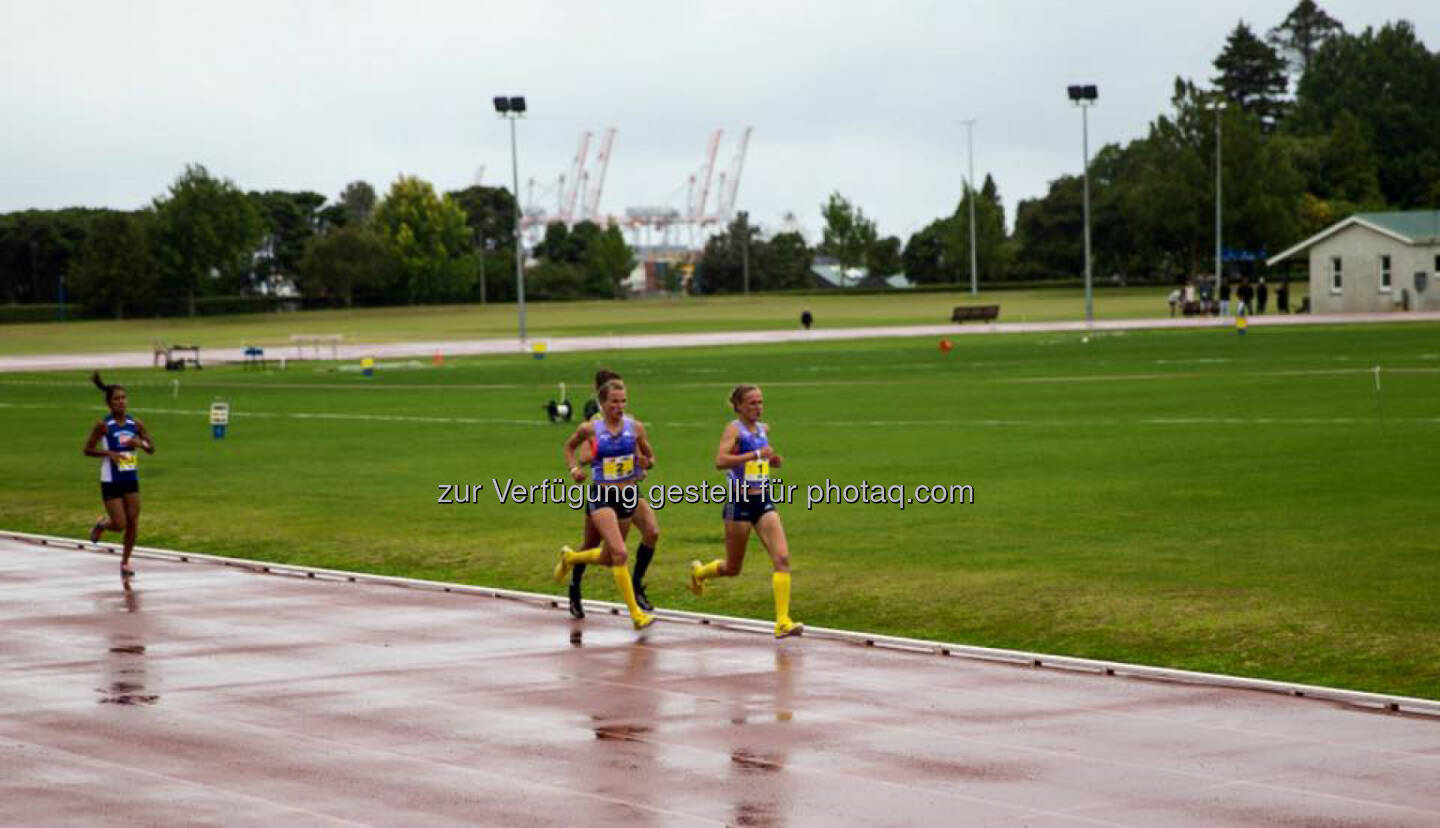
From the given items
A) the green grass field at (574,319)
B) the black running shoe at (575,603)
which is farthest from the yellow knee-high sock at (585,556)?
the green grass field at (574,319)

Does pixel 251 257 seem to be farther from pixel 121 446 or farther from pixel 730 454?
pixel 730 454

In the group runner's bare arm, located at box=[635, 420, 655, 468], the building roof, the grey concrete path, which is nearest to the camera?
runner's bare arm, located at box=[635, 420, 655, 468]

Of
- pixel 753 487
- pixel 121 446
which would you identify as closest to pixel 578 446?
pixel 753 487

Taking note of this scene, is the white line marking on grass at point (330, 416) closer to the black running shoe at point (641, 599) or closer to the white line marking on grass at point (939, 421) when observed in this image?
the white line marking on grass at point (939, 421)

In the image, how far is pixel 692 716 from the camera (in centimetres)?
1210

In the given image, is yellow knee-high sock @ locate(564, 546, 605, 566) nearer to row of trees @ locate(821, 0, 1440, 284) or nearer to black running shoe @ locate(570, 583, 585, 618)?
black running shoe @ locate(570, 583, 585, 618)

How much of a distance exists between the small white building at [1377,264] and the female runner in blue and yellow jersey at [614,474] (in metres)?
84.5

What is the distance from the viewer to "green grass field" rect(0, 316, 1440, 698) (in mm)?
15477

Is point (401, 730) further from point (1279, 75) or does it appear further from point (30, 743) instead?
point (1279, 75)

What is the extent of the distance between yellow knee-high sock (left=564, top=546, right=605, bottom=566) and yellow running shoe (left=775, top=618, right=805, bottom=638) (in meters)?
1.74

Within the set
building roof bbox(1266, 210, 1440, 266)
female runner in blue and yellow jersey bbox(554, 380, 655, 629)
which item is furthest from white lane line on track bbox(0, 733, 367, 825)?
building roof bbox(1266, 210, 1440, 266)

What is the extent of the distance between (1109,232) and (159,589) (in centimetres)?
14065

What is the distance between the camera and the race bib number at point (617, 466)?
15500 millimetres

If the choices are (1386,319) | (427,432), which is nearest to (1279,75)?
(1386,319)
